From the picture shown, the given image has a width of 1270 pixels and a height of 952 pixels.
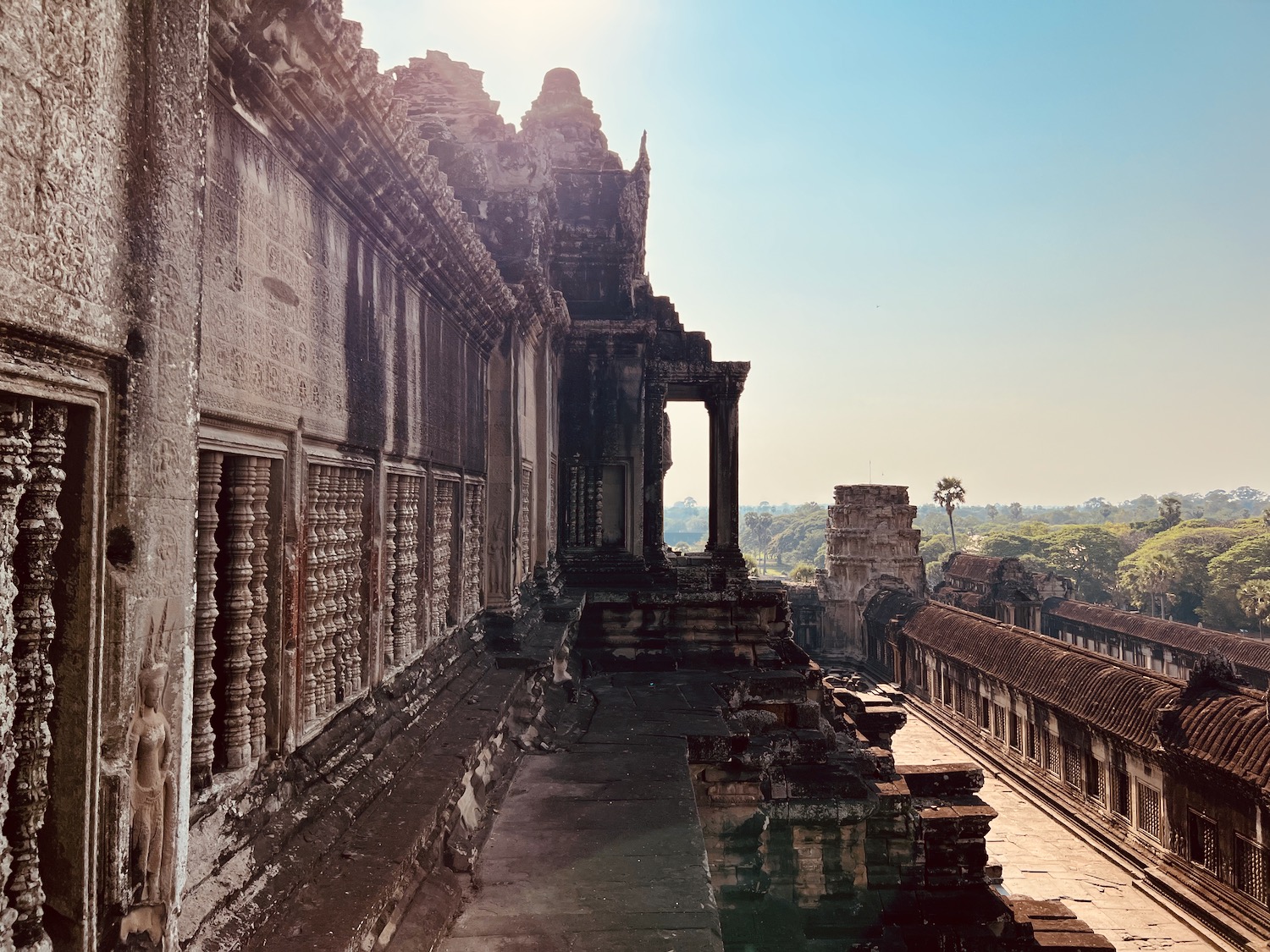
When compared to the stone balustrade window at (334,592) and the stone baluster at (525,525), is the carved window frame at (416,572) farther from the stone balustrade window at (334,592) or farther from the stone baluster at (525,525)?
the stone baluster at (525,525)

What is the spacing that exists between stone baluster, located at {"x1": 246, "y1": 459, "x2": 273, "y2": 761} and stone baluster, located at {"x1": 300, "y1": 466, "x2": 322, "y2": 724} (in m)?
0.34

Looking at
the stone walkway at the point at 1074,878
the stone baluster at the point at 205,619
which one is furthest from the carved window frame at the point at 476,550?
the stone walkway at the point at 1074,878

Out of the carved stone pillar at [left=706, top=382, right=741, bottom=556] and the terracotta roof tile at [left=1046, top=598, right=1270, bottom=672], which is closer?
the carved stone pillar at [left=706, top=382, right=741, bottom=556]

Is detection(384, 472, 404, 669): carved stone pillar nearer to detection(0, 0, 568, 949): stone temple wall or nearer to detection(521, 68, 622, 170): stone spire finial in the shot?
detection(0, 0, 568, 949): stone temple wall

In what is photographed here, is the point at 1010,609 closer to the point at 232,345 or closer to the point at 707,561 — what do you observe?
the point at 707,561

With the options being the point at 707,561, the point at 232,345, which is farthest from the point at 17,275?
the point at 707,561

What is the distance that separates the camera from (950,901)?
27.5 ft

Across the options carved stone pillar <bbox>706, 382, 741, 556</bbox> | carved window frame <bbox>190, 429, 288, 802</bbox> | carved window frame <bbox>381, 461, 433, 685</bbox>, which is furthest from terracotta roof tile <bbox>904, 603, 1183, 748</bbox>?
carved window frame <bbox>190, 429, 288, 802</bbox>

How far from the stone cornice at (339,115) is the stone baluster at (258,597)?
144 cm

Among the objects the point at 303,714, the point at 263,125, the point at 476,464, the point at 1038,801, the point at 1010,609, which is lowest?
the point at 1038,801

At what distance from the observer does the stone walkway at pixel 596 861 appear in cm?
388

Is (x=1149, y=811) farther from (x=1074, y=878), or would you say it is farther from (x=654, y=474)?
(x=654, y=474)

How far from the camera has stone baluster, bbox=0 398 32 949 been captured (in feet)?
6.04

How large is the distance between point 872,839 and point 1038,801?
508 inches
